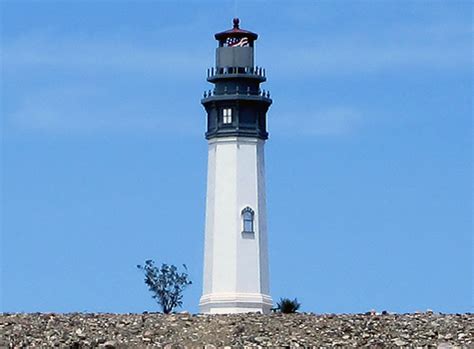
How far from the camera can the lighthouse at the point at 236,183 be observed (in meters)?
66.8

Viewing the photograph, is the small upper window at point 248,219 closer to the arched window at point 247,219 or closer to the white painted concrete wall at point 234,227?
the arched window at point 247,219

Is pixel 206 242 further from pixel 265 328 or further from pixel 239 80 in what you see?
pixel 265 328

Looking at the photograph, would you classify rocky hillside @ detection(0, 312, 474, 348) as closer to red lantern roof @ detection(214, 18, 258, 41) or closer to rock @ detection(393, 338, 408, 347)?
rock @ detection(393, 338, 408, 347)

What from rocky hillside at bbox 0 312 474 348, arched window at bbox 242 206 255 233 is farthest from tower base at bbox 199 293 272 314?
rocky hillside at bbox 0 312 474 348

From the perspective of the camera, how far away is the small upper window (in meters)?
67.3

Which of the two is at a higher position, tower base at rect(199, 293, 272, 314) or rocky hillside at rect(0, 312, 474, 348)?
tower base at rect(199, 293, 272, 314)

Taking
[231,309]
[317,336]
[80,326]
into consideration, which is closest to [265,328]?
[317,336]

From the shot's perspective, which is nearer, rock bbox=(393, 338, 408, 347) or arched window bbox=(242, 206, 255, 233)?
rock bbox=(393, 338, 408, 347)

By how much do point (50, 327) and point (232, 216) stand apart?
2423 centimetres

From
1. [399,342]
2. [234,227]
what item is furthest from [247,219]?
[399,342]

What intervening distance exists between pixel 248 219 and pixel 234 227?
572 millimetres

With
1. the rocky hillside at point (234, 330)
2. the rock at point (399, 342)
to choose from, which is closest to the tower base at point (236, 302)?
the rocky hillside at point (234, 330)

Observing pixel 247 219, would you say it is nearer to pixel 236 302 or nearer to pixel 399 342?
pixel 236 302

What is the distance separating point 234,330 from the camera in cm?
4344
